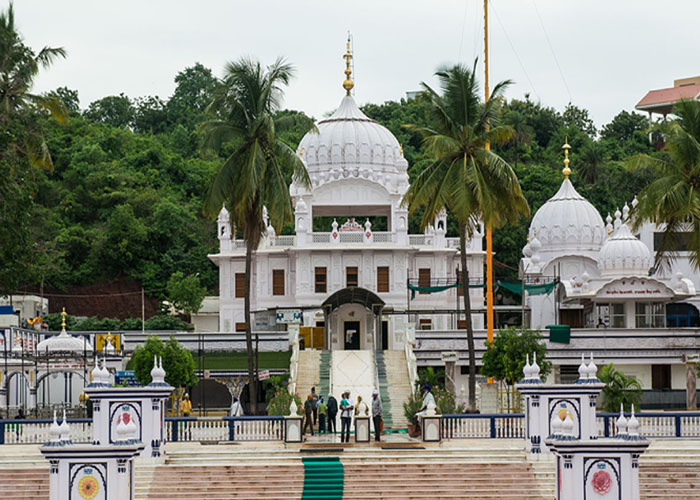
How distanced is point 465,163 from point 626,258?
1689cm

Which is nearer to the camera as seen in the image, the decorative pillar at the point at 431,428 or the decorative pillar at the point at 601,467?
the decorative pillar at the point at 601,467

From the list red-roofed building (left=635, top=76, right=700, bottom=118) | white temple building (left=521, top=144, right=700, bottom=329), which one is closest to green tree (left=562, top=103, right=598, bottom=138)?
red-roofed building (left=635, top=76, right=700, bottom=118)

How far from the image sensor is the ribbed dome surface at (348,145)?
200 ft

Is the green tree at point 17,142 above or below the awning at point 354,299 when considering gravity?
above

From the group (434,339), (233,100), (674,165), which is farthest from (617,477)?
(434,339)

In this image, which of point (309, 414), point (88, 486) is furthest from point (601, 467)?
point (309, 414)

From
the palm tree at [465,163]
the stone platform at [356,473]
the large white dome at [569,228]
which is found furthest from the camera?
the large white dome at [569,228]

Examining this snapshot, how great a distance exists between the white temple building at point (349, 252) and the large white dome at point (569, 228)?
423cm

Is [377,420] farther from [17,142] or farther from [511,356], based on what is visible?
[17,142]

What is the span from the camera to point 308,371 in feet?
150

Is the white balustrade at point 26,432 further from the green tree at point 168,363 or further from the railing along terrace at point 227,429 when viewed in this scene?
the green tree at point 168,363

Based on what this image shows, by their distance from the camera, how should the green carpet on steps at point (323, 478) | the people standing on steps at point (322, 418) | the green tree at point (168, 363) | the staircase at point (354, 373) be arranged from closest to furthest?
the green carpet on steps at point (323, 478) → the people standing on steps at point (322, 418) → the green tree at point (168, 363) → the staircase at point (354, 373)

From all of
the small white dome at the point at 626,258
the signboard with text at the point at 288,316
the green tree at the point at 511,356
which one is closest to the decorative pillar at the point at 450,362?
the green tree at the point at 511,356

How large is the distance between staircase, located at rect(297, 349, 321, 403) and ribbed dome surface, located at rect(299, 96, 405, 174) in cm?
1520
